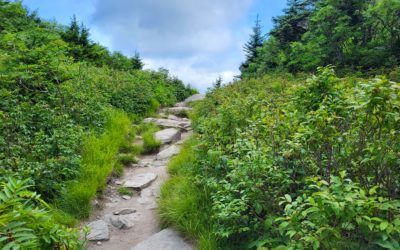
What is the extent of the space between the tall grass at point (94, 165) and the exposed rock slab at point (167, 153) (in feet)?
3.21

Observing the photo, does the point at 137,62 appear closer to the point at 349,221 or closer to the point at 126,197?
the point at 126,197

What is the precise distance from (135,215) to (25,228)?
2457 millimetres

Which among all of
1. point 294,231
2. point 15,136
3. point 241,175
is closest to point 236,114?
point 241,175

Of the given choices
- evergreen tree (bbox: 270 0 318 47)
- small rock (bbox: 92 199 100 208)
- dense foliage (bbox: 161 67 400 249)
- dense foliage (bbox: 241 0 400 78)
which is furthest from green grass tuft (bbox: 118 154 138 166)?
evergreen tree (bbox: 270 0 318 47)

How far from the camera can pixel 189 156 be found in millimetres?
6109

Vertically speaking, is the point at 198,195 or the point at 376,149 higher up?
the point at 376,149

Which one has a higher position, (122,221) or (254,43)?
(254,43)

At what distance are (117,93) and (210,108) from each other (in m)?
3.20

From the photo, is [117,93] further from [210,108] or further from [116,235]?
[116,235]

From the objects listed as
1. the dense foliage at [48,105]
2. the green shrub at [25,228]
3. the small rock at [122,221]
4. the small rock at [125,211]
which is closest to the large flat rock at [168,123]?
the dense foliage at [48,105]

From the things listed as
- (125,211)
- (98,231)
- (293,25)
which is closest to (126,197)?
(125,211)

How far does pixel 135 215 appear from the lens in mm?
5012

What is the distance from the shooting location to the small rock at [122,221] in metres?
4.69

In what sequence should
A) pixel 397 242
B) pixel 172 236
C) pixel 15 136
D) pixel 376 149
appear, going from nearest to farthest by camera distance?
pixel 397 242 < pixel 376 149 < pixel 172 236 < pixel 15 136
